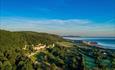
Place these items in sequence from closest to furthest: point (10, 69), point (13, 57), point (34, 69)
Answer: point (10, 69)
point (34, 69)
point (13, 57)

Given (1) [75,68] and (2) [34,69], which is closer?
(2) [34,69]

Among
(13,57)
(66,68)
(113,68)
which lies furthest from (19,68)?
(113,68)

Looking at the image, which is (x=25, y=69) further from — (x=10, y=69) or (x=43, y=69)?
(x=43, y=69)

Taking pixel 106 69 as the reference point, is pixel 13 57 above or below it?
above

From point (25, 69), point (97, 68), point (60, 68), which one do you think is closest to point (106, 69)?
point (97, 68)

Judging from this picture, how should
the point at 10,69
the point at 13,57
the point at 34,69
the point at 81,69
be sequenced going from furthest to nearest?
the point at 13,57
the point at 81,69
the point at 34,69
the point at 10,69

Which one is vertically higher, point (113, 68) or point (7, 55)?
point (7, 55)

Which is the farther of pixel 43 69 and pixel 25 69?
pixel 43 69

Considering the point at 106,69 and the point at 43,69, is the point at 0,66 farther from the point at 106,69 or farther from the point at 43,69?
the point at 106,69

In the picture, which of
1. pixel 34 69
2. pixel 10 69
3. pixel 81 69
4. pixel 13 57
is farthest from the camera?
pixel 13 57
